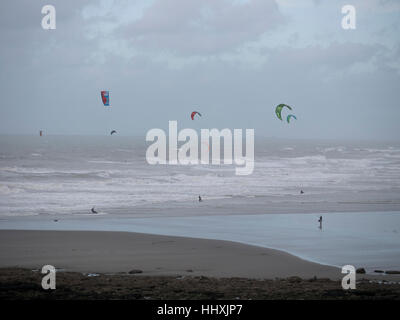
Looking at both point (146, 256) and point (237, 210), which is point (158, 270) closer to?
point (146, 256)

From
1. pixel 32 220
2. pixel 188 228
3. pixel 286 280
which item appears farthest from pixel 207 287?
pixel 32 220

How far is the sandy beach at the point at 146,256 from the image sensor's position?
10.9m

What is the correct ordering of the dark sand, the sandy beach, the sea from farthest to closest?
the sea < the sandy beach < the dark sand

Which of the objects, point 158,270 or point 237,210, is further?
point 237,210

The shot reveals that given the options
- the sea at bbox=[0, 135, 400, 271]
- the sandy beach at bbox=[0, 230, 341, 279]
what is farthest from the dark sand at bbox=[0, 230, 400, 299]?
the sea at bbox=[0, 135, 400, 271]

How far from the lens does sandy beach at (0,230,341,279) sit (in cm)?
1095

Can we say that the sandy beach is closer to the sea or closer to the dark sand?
the dark sand

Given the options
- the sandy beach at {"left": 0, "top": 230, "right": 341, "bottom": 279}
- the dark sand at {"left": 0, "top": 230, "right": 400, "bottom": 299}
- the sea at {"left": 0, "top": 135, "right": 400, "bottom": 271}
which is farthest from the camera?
the sea at {"left": 0, "top": 135, "right": 400, "bottom": 271}

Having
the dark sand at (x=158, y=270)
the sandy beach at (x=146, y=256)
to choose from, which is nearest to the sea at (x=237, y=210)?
the sandy beach at (x=146, y=256)

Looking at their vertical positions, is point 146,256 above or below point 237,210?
below

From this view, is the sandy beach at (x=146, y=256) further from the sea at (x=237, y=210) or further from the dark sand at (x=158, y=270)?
the sea at (x=237, y=210)

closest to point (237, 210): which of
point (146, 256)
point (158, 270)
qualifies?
point (146, 256)

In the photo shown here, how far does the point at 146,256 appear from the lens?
12461 mm

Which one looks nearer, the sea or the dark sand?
the dark sand
